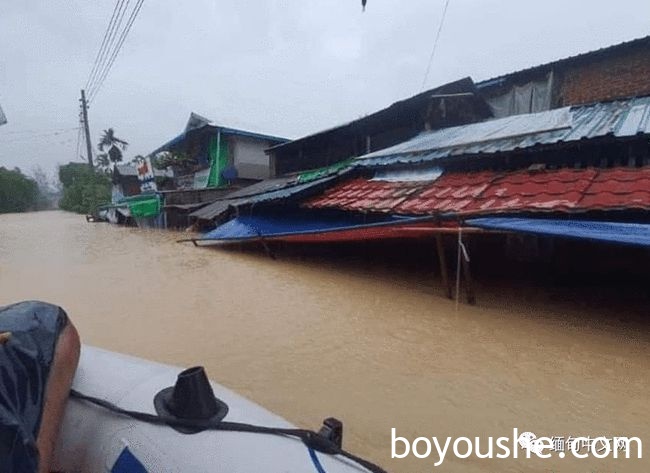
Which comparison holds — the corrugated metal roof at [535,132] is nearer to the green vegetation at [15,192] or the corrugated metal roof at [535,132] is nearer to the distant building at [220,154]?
the distant building at [220,154]

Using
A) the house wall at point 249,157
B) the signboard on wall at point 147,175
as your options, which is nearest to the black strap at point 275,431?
the house wall at point 249,157

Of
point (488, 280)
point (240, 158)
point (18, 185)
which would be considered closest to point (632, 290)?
point (488, 280)

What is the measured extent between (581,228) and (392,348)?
2036 millimetres

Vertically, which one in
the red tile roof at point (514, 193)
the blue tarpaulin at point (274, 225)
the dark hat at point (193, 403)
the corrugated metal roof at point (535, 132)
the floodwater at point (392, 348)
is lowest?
the floodwater at point (392, 348)

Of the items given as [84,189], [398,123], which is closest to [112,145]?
[84,189]

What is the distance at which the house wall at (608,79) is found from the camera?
7434mm

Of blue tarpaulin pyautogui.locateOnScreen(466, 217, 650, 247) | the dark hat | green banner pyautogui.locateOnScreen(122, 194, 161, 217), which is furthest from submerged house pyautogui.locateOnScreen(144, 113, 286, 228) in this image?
the dark hat

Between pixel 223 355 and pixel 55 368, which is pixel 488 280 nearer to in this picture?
pixel 223 355

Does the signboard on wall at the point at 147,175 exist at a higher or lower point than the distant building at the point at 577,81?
lower

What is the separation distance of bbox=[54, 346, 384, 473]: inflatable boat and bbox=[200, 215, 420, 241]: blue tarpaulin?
4971 mm

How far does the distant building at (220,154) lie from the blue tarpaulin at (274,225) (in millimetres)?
6635

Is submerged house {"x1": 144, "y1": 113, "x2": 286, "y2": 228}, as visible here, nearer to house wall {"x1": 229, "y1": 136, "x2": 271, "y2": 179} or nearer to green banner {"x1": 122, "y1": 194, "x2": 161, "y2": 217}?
house wall {"x1": 229, "y1": 136, "x2": 271, "y2": 179}

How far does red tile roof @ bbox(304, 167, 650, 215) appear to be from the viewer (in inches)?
145

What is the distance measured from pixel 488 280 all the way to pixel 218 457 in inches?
209
